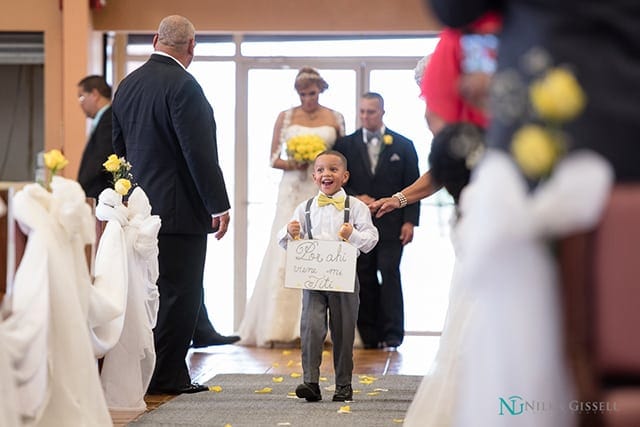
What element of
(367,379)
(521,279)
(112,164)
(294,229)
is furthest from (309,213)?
(521,279)

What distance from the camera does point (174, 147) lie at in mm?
6188

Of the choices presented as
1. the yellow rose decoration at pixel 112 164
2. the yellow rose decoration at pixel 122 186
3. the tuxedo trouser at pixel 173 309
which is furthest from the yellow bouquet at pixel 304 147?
the yellow rose decoration at pixel 122 186

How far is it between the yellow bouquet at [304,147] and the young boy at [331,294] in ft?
9.90

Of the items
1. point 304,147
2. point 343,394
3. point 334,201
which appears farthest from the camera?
point 304,147

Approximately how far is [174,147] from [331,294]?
111cm

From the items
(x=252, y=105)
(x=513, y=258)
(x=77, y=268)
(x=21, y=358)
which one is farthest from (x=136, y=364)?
(x=252, y=105)

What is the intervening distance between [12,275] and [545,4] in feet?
7.50

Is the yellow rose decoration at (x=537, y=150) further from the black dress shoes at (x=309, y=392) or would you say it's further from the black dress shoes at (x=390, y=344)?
the black dress shoes at (x=390, y=344)

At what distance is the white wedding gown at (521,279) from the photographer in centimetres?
215

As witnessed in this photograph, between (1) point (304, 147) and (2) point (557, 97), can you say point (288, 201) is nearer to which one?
(1) point (304, 147)

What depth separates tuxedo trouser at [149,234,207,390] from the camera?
6141mm

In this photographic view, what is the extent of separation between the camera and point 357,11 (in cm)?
1052

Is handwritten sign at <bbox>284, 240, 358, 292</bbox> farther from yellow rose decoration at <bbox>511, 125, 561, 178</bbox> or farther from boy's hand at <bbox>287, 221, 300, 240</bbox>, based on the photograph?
yellow rose decoration at <bbox>511, 125, 561, 178</bbox>

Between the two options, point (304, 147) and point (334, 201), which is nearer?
point (334, 201)
